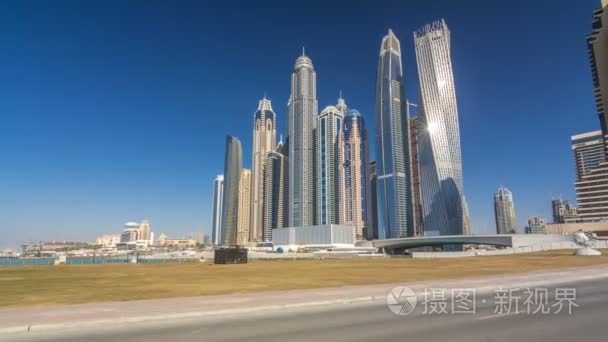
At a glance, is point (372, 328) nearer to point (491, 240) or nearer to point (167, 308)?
point (167, 308)

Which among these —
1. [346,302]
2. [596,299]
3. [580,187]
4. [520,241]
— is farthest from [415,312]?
[580,187]

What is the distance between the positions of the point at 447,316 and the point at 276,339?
257 inches

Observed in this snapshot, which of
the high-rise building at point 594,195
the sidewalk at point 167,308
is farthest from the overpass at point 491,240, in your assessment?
the sidewalk at point 167,308

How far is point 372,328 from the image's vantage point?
35.7ft

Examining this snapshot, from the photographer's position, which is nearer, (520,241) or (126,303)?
(126,303)

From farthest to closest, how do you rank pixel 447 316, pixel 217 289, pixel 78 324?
pixel 217 289
pixel 447 316
pixel 78 324

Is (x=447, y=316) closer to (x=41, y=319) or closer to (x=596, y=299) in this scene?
(x=596, y=299)

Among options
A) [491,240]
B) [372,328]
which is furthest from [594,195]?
[372,328]

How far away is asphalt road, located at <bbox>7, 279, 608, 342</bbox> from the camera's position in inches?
381

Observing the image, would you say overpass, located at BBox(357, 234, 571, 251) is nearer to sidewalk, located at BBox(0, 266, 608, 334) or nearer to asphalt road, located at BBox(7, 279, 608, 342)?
sidewalk, located at BBox(0, 266, 608, 334)

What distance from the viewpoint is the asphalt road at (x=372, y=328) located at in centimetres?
969

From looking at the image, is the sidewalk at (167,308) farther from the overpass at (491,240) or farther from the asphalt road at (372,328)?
the overpass at (491,240)

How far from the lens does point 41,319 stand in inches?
470

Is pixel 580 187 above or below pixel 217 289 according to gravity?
above
